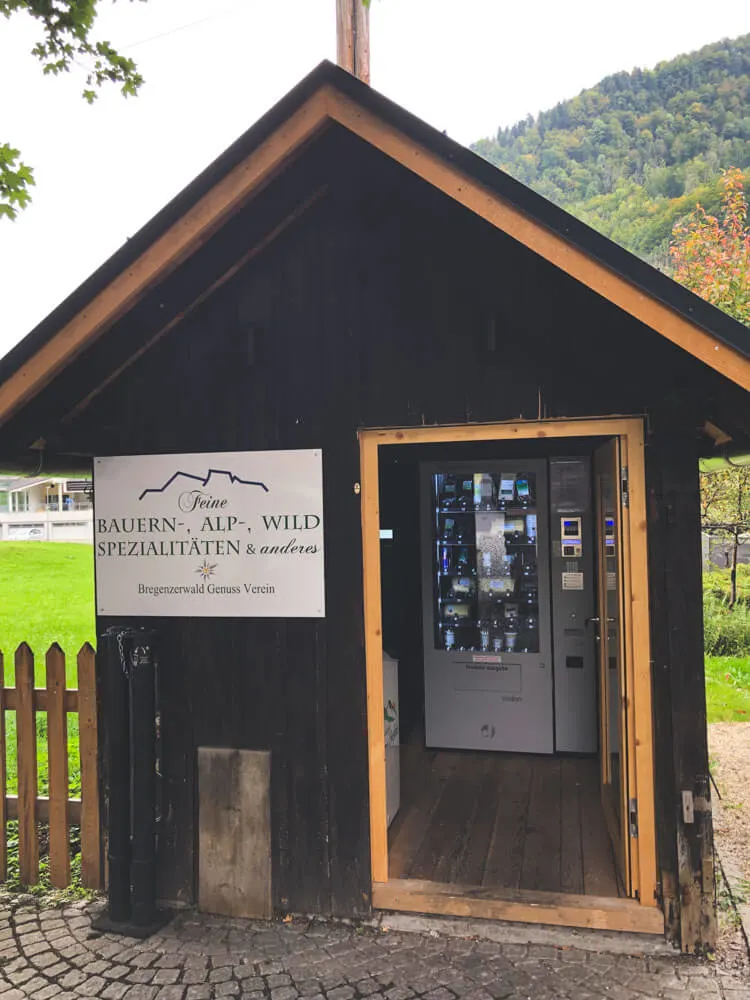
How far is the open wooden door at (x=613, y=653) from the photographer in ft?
13.0

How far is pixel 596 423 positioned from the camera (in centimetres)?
386

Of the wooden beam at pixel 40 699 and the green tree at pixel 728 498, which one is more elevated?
the green tree at pixel 728 498

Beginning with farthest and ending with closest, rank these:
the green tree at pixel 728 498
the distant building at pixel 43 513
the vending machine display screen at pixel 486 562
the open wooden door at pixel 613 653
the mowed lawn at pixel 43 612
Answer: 1. the distant building at pixel 43 513
2. the green tree at pixel 728 498
3. the mowed lawn at pixel 43 612
4. the vending machine display screen at pixel 486 562
5. the open wooden door at pixel 613 653

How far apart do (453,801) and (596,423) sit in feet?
9.97

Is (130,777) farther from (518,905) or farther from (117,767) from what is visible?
(518,905)

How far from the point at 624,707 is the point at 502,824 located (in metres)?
1.61

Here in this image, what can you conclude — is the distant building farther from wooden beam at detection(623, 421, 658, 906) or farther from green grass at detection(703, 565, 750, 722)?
wooden beam at detection(623, 421, 658, 906)

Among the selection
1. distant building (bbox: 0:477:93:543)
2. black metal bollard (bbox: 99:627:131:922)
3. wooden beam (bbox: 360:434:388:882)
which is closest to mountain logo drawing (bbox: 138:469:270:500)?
wooden beam (bbox: 360:434:388:882)

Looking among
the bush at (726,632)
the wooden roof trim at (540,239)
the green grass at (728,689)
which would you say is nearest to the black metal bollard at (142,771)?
the wooden roof trim at (540,239)

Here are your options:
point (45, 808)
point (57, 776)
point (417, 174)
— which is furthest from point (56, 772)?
point (417, 174)

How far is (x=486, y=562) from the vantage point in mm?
6637

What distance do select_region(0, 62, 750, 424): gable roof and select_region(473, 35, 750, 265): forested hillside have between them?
44.0ft

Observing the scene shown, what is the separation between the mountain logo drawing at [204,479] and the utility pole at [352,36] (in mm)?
2640

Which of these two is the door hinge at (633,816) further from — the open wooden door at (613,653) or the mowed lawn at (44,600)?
the mowed lawn at (44,600)
